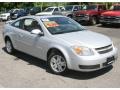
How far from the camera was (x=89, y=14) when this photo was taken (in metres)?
19.7

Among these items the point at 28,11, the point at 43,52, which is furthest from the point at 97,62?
the point at 28,11

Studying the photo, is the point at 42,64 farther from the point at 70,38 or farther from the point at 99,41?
the point at 99,41

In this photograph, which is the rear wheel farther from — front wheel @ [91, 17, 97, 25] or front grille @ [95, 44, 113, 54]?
front wheel @ [91, 17, 97, 25]

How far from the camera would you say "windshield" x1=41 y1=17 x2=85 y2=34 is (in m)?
7.02

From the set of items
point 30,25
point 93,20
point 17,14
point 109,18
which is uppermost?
point 30,25

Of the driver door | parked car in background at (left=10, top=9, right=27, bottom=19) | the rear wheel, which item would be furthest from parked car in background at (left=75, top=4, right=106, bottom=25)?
the driver door

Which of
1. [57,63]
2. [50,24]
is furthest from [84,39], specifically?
[50,24]

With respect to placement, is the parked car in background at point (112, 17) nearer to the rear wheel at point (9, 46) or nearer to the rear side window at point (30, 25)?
the rear wheel at point (9, 46)

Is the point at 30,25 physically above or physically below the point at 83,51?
above

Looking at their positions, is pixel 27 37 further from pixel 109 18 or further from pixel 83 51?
pixel 109 18

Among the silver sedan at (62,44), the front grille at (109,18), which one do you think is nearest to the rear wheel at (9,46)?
the silver sedan at (62,44)

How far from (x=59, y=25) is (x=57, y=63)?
1.26 m

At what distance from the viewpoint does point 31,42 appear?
7371mm

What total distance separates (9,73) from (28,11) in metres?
24.2
